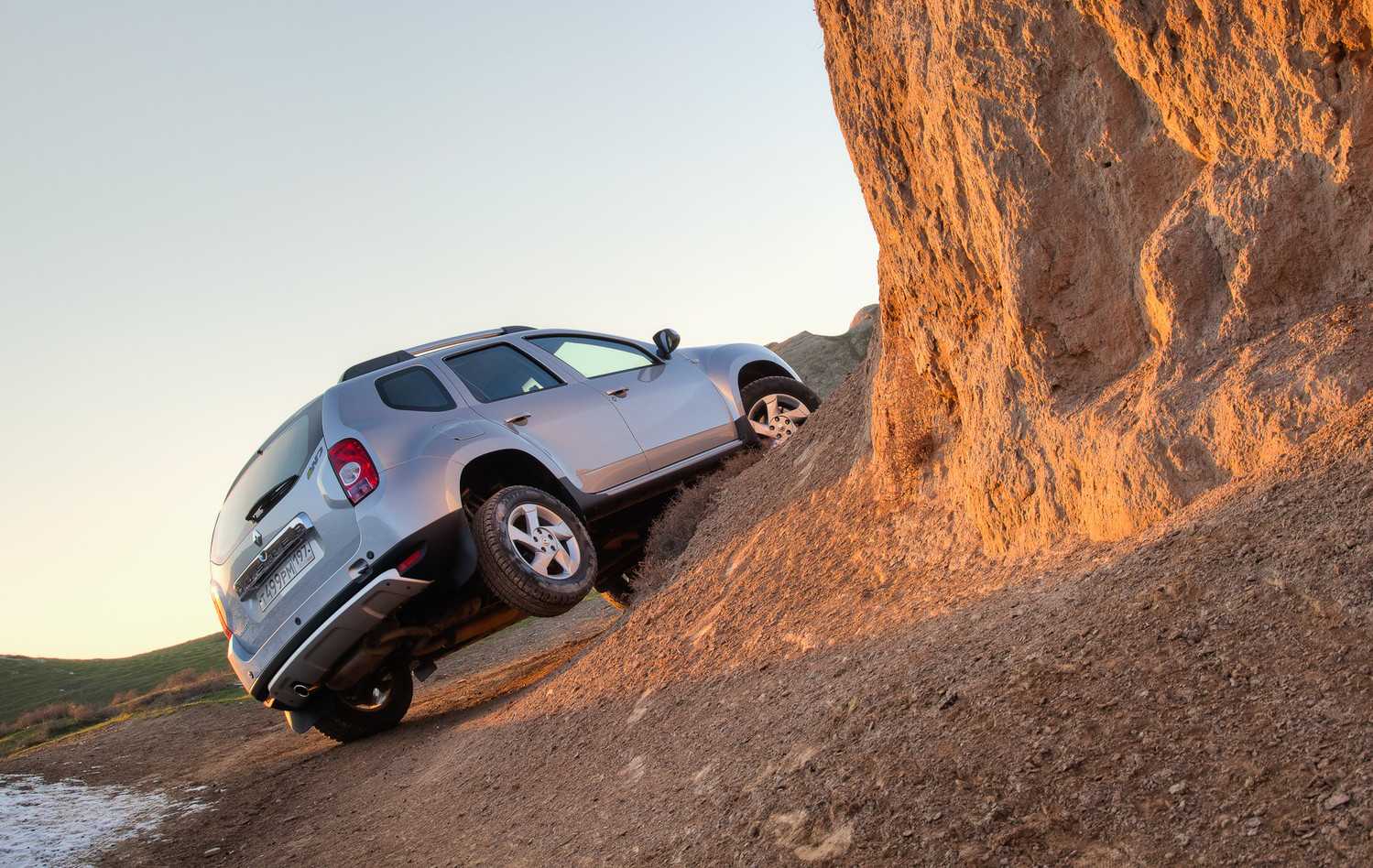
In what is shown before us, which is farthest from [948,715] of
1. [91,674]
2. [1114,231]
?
[91,674]

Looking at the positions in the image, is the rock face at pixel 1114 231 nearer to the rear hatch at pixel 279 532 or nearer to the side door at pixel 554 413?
the side door at pixel 554 413

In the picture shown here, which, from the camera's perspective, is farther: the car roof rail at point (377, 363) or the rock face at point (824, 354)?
the rock face at point (824, 354)

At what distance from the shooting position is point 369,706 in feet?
27.9

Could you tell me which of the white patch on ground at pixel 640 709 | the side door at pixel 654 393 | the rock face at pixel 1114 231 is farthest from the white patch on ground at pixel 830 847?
the side door at pixel 654 393

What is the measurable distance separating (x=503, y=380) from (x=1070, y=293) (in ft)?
15.1

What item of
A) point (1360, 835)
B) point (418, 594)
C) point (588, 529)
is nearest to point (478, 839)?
point (418, 594)

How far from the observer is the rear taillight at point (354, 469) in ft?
22.4

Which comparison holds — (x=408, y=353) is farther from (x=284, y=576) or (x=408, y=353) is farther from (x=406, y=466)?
(x=284, y=576)

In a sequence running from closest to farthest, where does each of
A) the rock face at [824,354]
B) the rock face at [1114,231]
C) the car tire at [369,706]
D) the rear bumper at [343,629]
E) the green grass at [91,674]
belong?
the rock face at [1114,231] → the rear bumper at [343,629] → the car tire at [369,706] → the green grass at [91,674] → the rock face at [824,354]

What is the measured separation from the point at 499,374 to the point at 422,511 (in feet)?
5.59

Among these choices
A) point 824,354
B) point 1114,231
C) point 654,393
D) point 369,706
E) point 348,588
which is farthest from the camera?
point 824,354

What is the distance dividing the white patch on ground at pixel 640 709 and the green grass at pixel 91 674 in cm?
1393

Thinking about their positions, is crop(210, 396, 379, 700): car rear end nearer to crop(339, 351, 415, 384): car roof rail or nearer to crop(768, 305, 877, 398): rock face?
crop(339, 351, 415, 384): car roof rail

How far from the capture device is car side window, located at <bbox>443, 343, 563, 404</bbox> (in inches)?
316
